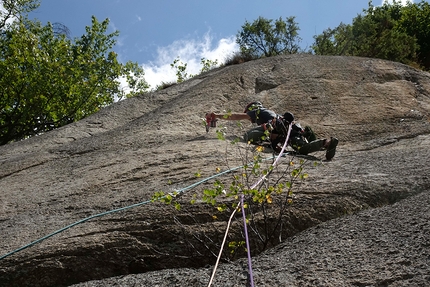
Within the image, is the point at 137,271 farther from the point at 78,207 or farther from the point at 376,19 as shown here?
the point at 376,19

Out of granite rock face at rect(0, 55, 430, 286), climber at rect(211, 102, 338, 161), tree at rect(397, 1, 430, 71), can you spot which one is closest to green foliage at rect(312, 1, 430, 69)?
tree at rect(397, 1, 430, 71)

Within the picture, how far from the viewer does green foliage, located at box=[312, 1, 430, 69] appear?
1705 cm

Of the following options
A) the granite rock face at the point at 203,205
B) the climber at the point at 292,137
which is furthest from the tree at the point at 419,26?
the climber at the point at 292,137

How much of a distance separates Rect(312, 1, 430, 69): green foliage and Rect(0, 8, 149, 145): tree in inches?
433

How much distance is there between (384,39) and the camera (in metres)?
17.2

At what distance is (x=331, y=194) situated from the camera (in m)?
4.74

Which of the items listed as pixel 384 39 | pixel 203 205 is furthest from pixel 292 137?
pixel 384 39

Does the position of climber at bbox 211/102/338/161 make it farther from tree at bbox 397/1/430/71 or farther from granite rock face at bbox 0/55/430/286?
tree at bbox 397/1/430/71

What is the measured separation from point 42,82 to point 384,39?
13704 mm

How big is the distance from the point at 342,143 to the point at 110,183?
3817 mm

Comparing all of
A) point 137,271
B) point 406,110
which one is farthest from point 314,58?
point 137,271

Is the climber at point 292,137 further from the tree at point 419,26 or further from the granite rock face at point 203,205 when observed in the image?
the tree at point 419,26

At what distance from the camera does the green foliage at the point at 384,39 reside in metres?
17.0

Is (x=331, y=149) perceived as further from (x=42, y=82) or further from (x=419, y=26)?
(x=419, y=26)
